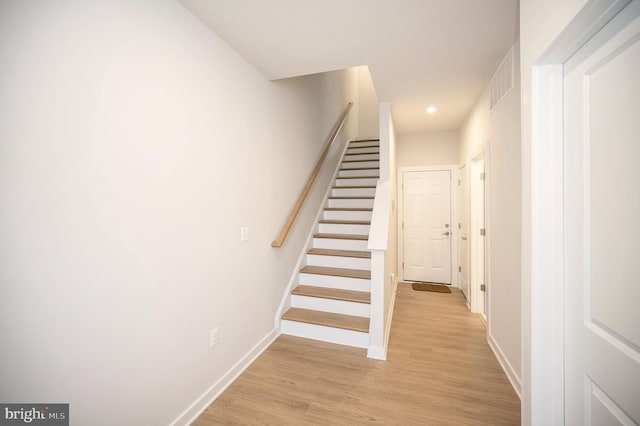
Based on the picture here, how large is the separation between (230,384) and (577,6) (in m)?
2.69

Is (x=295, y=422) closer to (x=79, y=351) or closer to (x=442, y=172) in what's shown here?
(x=79, y=351)

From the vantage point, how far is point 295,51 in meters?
1.97

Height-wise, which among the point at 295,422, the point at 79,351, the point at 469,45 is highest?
the point at 469,45

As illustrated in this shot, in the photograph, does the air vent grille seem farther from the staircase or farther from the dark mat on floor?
the dark mat on floor

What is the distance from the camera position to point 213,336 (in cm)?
178

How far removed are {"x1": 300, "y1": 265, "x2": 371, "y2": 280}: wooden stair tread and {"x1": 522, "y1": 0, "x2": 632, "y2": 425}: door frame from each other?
64.0 inches

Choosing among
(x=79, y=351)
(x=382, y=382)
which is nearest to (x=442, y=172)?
(x=382, y=382)

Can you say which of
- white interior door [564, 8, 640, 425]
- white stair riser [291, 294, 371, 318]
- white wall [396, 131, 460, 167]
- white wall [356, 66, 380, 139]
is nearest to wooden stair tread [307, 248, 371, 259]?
white stair riser [291, 294, 371, 318]

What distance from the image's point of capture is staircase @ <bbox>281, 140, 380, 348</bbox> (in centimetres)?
245

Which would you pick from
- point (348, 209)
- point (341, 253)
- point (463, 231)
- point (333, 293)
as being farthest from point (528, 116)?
point (463, 231)

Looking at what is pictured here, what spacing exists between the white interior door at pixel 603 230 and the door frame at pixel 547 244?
28 millimetres

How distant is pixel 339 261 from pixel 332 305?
572mm

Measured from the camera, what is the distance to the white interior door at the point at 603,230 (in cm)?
78

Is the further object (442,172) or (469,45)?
(442,172)
